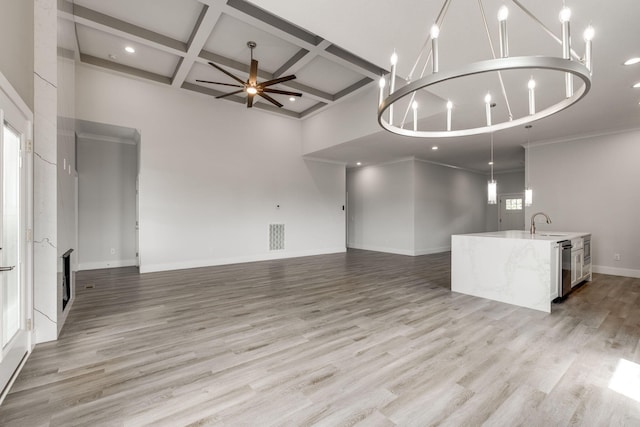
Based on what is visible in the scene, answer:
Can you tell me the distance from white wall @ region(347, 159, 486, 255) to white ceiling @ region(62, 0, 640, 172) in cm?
125

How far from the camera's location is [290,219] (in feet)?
26.9

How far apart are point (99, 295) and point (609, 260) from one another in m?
9.49

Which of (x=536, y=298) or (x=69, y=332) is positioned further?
(x=536, y=298)

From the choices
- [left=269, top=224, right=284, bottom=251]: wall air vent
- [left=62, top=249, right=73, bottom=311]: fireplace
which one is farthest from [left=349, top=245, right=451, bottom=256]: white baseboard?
[left=62, top=249, right=73, bottom=311]: fireplace

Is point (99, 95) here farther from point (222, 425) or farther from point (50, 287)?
point (222, 425)

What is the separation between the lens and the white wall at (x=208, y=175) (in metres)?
5.92

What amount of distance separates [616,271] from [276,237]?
24.8ft

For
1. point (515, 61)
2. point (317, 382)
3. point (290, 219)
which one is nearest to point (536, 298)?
point (317, 382)

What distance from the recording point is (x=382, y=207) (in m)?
9.48

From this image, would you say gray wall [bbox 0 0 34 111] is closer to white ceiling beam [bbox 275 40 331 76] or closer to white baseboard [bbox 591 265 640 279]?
white ceiling beam [bbox 275 40 331 76]

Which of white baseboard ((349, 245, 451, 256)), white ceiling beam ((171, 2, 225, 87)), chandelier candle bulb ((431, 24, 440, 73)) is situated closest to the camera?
chandelier candle bulb ((431, 24, 440, 73))

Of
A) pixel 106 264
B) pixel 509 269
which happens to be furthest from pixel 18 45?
pixel 509 269

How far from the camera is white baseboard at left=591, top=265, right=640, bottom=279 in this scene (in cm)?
559

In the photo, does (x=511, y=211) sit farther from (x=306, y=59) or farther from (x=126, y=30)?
(x=126, y=30)
